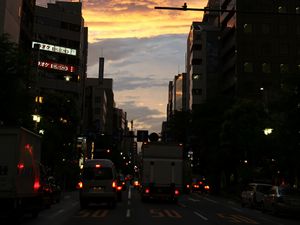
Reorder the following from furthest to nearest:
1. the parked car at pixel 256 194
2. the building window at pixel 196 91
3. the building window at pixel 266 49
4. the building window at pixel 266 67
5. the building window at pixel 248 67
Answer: the building window at pixel 196 91 < the building window at pixel 266 49 < the building window at pixel 266 67 < the building window at pixel 248 67 < the parked car at pixel 256 194

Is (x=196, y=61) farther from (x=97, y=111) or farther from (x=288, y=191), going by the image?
(x=288, y=191)

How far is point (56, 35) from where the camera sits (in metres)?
101

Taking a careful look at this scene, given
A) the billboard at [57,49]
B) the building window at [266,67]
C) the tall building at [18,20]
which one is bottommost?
the tall building at [18,20]

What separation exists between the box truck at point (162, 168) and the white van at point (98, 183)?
4.87 metres

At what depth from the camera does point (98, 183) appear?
28.0 metres

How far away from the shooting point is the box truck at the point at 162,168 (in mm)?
33219

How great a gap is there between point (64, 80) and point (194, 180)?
35.6 m

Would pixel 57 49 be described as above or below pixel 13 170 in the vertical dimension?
above

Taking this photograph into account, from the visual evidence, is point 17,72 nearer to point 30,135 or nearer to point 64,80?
point 30,135

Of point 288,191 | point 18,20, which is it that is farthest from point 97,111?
point 288,191

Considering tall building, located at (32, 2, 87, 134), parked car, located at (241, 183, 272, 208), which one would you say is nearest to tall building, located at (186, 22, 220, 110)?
tall building, located at (32, 2, 87, 134)

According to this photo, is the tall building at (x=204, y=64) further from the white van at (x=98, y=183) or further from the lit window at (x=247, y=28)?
the white van at (x=98, y=183)

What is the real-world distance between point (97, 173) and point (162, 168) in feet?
19.8

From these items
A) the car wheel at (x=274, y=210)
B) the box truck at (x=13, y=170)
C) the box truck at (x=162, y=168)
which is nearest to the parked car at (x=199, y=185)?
the box truck at (x=162, y=168)
